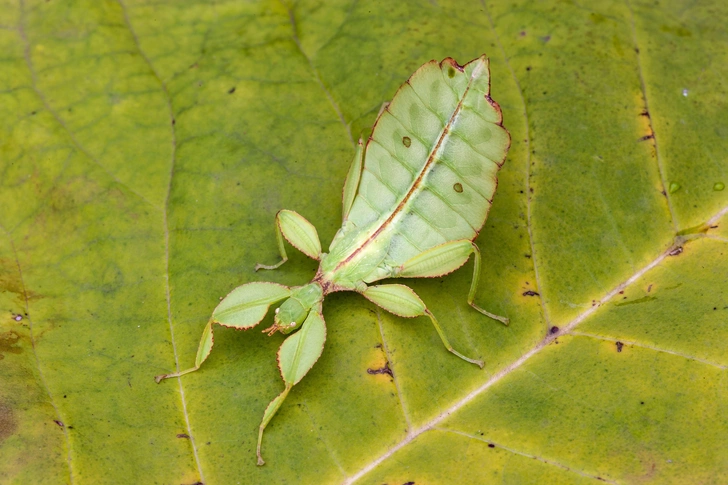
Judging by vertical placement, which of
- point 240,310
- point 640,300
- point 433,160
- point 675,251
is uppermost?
point 433,160

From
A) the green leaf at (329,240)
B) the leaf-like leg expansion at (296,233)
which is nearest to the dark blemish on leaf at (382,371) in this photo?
the green leaf at (329,240)

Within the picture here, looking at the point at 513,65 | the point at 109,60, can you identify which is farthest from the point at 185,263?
the point at 513,65

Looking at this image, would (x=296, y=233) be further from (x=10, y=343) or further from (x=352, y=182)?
(x=10, y=343)

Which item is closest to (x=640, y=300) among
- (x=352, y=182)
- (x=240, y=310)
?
(x=352, y=182)

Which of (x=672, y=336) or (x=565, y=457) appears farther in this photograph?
(x=672, y=336)

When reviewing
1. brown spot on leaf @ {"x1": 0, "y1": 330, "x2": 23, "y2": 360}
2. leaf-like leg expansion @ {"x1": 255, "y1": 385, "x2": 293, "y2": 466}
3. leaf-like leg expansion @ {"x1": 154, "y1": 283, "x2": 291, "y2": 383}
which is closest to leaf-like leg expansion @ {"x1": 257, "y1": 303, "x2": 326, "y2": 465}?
leaf-like leg expansion @ {"x1": 255, "y1": 385, "x2": 293, "y2": 466}

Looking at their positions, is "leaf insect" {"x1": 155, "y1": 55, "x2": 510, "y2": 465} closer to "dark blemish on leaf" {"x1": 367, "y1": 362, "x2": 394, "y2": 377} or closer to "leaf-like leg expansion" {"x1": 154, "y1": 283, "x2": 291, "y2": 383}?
"leaf-like leg expansion" {"x1": 154, "y1": 283, "x2": 291, "y2": 383}

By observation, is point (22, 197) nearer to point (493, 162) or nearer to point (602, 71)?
point (493, 162)
